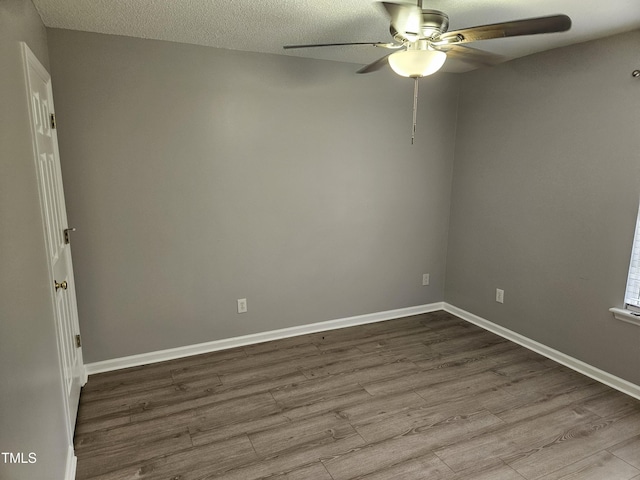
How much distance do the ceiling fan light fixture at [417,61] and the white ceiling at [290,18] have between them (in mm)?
382

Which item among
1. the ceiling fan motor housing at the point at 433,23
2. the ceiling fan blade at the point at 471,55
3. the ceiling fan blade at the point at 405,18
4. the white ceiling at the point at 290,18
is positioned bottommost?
the ceiling fan blade at the point at 471,55

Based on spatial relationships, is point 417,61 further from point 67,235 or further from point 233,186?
point 67,235

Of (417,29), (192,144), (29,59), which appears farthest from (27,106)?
(417,29)

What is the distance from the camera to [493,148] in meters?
3.61

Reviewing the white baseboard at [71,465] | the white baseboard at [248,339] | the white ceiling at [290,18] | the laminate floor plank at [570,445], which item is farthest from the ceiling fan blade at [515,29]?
the white baseboard at [71,465]

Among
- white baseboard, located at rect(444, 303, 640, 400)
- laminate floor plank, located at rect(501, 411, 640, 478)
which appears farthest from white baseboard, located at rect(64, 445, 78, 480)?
white baseboard, located at rect(444, 303, 640, 400)

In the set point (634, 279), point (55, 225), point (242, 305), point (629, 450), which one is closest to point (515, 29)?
point (634, 279)

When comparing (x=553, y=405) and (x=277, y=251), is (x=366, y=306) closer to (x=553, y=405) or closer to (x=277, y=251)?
(x=277, y=251)

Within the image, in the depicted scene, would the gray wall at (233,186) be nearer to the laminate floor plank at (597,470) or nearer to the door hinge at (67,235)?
the door hinge at (67,235)

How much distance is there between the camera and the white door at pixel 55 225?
74.1 inches

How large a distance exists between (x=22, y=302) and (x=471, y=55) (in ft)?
7.85

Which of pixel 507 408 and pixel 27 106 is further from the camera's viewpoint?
pixel 507 408

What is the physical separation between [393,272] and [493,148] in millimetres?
1461

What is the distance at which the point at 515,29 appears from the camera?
1.78 meters
